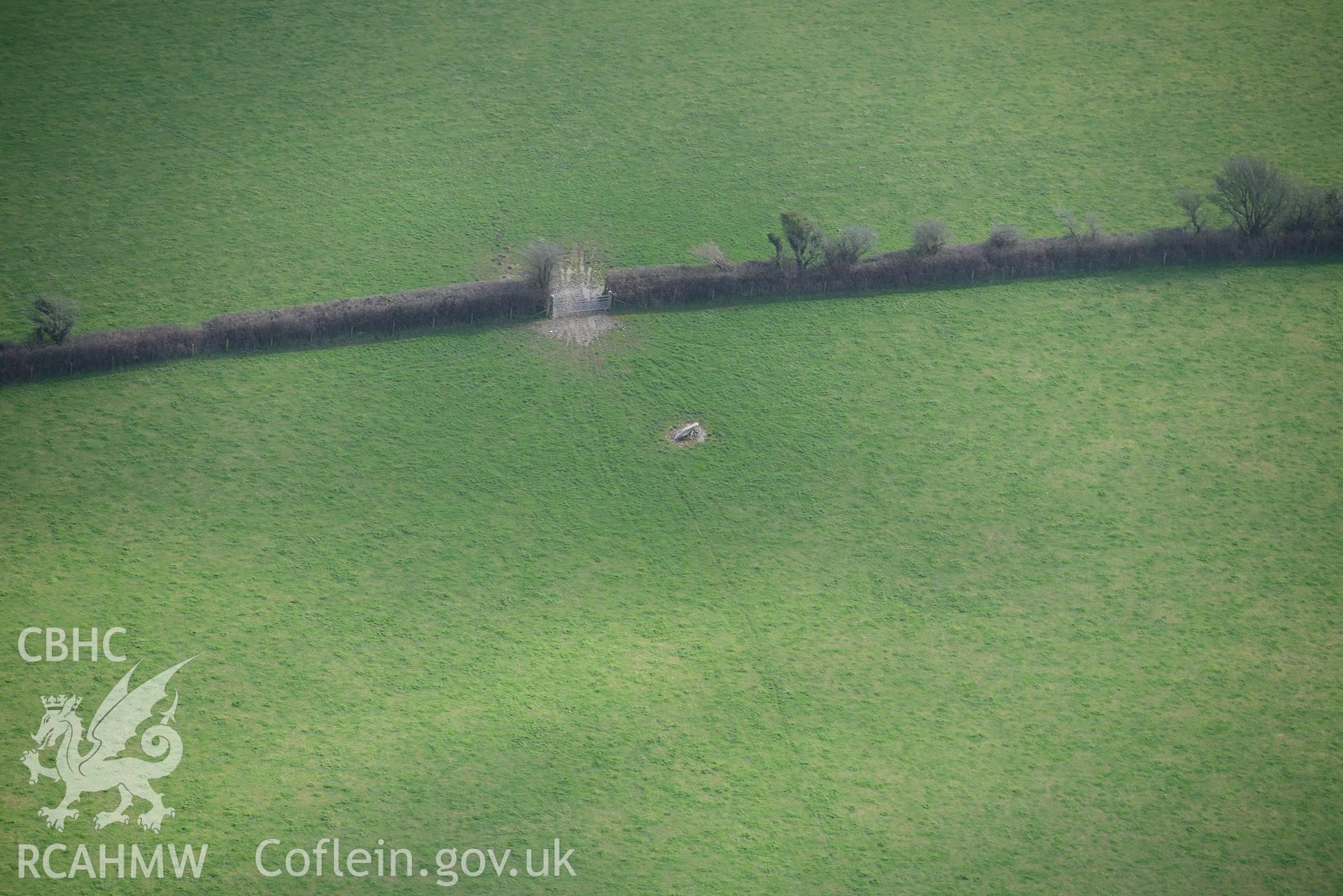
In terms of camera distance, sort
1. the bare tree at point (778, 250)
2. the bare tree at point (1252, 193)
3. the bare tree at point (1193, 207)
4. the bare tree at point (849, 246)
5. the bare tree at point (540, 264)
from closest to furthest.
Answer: the bare tree at point (540, 264)
the bare tree at point (778, 250)
the bare tree at point (849, 246)
the bare tree at point (1252, 193)
the bare tree at point (1193, 207)

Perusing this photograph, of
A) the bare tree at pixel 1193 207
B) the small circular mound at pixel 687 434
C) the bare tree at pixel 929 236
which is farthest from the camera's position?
the bare tree at pixel 1193 207

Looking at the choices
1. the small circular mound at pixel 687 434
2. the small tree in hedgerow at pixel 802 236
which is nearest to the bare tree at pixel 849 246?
the small tree in hedgerow at pixel 802 236

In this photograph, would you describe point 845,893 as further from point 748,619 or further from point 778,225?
point 778,225

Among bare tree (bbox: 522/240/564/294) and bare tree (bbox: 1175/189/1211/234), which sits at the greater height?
bare tree (bbox: 1175/189/1211/234)

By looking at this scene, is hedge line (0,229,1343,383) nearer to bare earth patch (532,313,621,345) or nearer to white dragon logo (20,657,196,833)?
bare earth patch (532,313,621,345)

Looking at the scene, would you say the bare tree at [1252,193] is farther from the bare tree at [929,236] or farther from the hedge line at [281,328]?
the hedge line at [281,328]

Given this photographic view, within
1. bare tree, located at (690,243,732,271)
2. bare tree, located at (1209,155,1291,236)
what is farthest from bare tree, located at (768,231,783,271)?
bare tree, located at (1209,155,1291,236)
